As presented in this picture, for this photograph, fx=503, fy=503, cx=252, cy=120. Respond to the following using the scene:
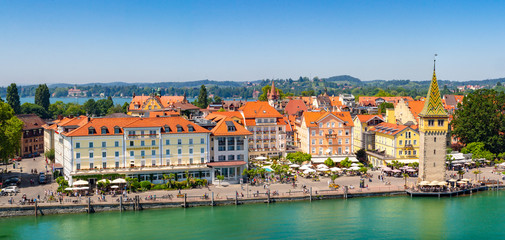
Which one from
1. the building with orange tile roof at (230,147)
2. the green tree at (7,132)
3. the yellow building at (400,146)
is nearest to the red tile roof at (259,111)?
the building with orange tile roof at (230,147)

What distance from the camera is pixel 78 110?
158 metres

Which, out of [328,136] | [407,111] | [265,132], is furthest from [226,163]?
[407,111]

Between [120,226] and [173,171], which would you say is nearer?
[120,226]

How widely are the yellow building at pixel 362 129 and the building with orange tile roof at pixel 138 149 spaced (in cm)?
3186

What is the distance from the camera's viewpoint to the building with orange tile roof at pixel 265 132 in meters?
87.0

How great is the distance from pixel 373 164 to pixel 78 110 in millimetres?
105910

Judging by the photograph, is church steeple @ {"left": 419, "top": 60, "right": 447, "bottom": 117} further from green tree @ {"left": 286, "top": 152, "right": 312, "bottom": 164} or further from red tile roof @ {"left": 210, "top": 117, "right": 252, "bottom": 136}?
red tile roof @ {"left": 210, "top": 117, "right": 252, "bottom": 136}

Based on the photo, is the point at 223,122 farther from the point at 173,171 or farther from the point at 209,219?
the point at 209,219

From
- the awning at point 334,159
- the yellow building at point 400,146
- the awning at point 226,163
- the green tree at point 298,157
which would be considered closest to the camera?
the awning at point 226,163

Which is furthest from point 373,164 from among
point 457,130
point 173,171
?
point 173,171

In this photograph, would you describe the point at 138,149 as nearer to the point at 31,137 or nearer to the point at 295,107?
the point at 31,137

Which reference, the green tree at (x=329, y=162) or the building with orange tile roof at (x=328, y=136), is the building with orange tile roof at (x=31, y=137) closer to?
the building with orange tile roof at (x=328, y=136)

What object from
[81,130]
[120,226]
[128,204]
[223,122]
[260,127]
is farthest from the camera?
[260,127]

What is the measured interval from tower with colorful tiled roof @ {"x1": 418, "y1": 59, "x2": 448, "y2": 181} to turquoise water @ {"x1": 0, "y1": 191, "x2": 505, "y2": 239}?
23.8ft
